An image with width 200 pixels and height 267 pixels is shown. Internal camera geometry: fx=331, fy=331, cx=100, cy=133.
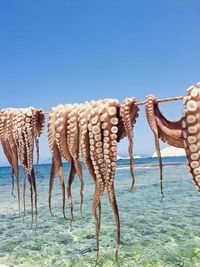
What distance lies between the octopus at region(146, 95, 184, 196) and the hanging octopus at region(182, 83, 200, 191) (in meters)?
0.11

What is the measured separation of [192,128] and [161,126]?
0.34 meters

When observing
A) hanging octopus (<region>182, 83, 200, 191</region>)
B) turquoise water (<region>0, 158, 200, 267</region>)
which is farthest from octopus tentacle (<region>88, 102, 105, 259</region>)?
turquoise water (<region>0, 158, 200, 267</region>)

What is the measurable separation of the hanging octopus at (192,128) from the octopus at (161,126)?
11cm

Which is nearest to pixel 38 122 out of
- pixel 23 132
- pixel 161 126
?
pixel 23 132

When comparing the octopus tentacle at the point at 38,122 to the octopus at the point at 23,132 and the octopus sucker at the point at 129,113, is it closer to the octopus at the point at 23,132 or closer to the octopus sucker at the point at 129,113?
the octopus at the point at 23,132

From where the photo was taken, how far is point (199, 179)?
2.72 metres

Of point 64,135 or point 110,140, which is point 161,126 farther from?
point 64,135

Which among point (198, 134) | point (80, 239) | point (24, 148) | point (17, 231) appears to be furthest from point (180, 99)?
point (17, 231)

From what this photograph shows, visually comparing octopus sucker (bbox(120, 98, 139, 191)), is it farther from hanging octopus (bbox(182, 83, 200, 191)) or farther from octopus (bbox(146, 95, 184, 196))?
hanging octopus (bbox(182, 83, 200, 191))

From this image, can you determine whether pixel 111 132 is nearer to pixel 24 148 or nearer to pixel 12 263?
pixel 24 148

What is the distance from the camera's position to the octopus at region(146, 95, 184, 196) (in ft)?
9.37

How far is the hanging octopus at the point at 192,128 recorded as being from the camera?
8.70 ft

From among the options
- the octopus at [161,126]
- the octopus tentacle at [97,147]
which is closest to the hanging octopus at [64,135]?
the octopus tentacle at [97,147]

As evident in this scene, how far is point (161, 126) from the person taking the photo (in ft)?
9.66
